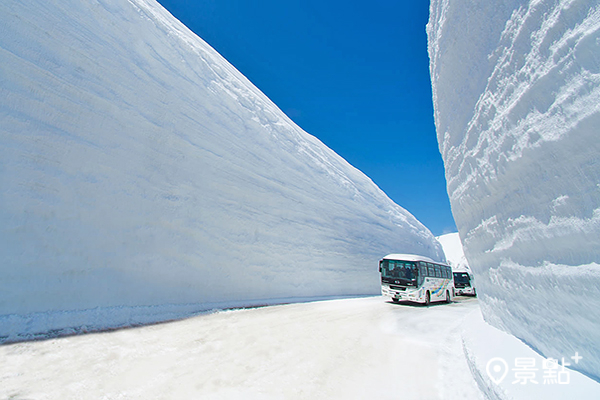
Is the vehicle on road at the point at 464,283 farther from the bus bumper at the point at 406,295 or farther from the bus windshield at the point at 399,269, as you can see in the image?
the bus windshield at the point at 399,269

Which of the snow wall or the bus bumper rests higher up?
the snow wall

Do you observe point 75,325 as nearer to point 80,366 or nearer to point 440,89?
point 80,366

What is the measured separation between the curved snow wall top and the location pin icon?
14.7 inches

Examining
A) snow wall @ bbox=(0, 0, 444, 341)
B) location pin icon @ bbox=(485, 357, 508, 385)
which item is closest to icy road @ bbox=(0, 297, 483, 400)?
location pin icon @ bbox=(485, 357, 508, 385)

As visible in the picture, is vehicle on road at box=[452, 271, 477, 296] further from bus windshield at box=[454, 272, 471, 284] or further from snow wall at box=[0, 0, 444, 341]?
snow wall at box=[0, 0, 444, 341]

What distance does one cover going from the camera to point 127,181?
21.7 ft

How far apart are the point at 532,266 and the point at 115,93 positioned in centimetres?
862

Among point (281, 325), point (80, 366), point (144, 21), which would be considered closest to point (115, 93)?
point (144, 21)

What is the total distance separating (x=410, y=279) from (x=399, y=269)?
0.54m

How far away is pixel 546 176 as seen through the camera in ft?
7.67

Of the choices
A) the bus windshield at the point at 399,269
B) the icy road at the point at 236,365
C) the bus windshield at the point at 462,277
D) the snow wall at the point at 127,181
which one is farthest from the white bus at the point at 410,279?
the bus windshield at the point at 462,277

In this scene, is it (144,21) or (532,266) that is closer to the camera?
(532,266)

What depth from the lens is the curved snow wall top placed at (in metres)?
1.91

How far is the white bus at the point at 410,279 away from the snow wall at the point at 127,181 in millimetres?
3069
